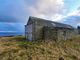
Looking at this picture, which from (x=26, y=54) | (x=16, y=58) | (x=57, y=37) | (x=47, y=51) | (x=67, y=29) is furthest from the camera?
(x=67, y=29)

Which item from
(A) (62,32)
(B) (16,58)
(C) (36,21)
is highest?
(C) (36,21)

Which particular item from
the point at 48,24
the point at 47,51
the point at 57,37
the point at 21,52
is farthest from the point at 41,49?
the point at 48,24

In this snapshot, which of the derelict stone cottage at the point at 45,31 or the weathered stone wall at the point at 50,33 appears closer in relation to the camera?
the weathered stone wall at the point at 50,33

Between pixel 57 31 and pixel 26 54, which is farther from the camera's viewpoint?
pixel 57 31

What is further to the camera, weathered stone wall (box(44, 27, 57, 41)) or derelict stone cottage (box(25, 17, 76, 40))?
derelict stone cottage (box(25, 17, 76, 40))

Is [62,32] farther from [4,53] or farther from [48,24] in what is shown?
[4,53]

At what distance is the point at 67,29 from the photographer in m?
24.8

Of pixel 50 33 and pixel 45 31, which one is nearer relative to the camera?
pixel 50 33

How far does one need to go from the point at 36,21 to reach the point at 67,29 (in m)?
5.53

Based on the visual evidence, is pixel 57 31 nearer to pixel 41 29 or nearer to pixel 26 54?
pixel 41 29

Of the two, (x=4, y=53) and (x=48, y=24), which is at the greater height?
(x=48, y=24)

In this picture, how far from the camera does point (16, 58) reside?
1144 centimetres

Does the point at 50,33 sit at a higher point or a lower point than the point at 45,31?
lower

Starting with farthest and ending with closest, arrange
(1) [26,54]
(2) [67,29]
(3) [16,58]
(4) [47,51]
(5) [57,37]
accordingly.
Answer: (2) [67,29] < (5) [57,37] < (4) [47,51] < (1) [26,54] < (3) [16,58]
